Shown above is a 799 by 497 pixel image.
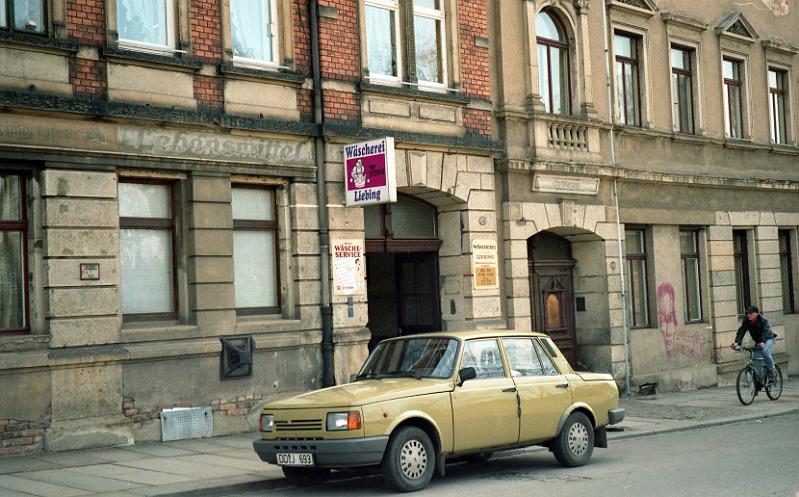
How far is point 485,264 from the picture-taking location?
61.4 ft

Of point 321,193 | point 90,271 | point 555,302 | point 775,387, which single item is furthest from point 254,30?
point 775,387

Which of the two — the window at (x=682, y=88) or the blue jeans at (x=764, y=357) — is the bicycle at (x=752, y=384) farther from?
the window at (x=682, y=88)

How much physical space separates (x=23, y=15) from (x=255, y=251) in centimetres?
471

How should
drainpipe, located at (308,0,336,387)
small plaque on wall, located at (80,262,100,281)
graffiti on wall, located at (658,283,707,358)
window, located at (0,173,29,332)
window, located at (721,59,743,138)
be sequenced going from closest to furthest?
window, located at (0,173,29,332) < small plaque on wall, located at (80,262,100,281) < drainpipe, located at (308,0,336,387) < graffiti on wall, located at (658,283,707,358) < window, located at (721,59,743,138)

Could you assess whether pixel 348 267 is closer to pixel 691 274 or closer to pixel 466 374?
pixel 466 374

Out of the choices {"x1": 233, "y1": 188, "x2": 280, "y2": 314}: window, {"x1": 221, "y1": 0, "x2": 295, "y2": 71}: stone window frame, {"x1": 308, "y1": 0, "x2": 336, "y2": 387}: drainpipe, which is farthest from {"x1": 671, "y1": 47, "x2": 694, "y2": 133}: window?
{"x1": 233, "y1": 188, "x2": 280, "y2": 314}: window

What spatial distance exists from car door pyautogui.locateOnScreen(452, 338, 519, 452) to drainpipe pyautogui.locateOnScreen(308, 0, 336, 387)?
499 centimetres

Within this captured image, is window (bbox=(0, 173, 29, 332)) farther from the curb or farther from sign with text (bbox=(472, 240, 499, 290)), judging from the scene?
sign with text (bbox=(472, 240, 499, 290))

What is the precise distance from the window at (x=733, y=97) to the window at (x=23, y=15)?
17.0 m

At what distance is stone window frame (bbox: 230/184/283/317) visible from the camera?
612 inches

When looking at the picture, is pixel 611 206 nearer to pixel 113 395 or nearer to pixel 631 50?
pixel 631 50

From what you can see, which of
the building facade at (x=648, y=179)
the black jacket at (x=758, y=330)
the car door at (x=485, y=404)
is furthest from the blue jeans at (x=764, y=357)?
the car door at (x=485, y=404)

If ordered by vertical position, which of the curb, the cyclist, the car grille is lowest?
the curb

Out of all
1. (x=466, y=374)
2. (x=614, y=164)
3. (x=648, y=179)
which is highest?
(x=614, y=164)
